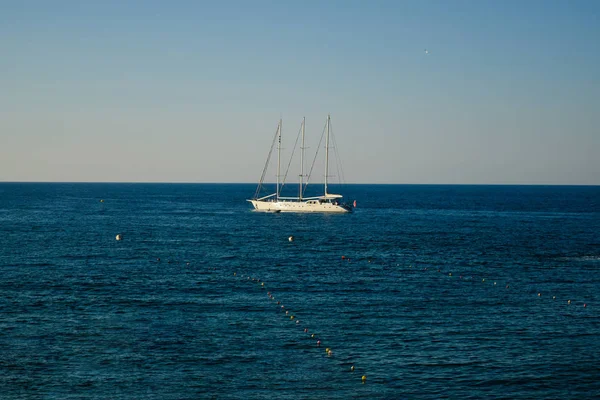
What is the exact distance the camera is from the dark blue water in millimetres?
40156

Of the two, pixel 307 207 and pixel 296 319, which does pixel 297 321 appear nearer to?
pixel 296 319

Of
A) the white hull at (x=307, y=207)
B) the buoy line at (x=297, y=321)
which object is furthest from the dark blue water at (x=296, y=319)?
the white hull at (x=307, y=207)

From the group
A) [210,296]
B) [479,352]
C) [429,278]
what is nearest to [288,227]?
[429,278]

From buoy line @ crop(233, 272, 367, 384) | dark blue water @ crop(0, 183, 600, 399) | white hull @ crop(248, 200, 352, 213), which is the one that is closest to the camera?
dark blue water @ crop(0, 183, 600, 399)

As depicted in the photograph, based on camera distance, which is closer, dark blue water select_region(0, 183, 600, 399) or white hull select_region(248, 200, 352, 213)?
dark blue water select_region(0, 183, 600, 399)

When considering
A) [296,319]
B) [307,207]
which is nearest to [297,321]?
[296,319]

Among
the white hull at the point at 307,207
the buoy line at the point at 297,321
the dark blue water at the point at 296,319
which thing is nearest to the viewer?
the dark blue water at the point at 296,319

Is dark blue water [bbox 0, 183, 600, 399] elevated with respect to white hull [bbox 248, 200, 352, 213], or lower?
lower

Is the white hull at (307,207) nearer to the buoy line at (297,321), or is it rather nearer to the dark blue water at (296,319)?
the dark blue water at (296,319)

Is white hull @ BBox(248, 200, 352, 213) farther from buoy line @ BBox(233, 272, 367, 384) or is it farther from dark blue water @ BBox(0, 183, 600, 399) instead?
buoy line @ BBox(233, 272, 367, 384)

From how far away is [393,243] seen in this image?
110 m

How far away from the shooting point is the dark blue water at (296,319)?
40.2m

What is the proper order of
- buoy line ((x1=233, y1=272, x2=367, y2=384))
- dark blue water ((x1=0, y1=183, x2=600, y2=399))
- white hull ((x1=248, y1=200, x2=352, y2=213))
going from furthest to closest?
white hull ((x1=248, y1=200, x2=352, y2=213))
buoy line ((x1=233, y1=272, x2=367, y2=384))
dark blue water ((x1=0, y1=183, x2=600, y2=399))

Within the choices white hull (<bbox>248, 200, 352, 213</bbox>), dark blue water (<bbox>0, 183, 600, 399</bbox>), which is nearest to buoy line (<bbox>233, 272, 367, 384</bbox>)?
dark blue water (<bbox>0, 183, 600, 399</bbox>)
